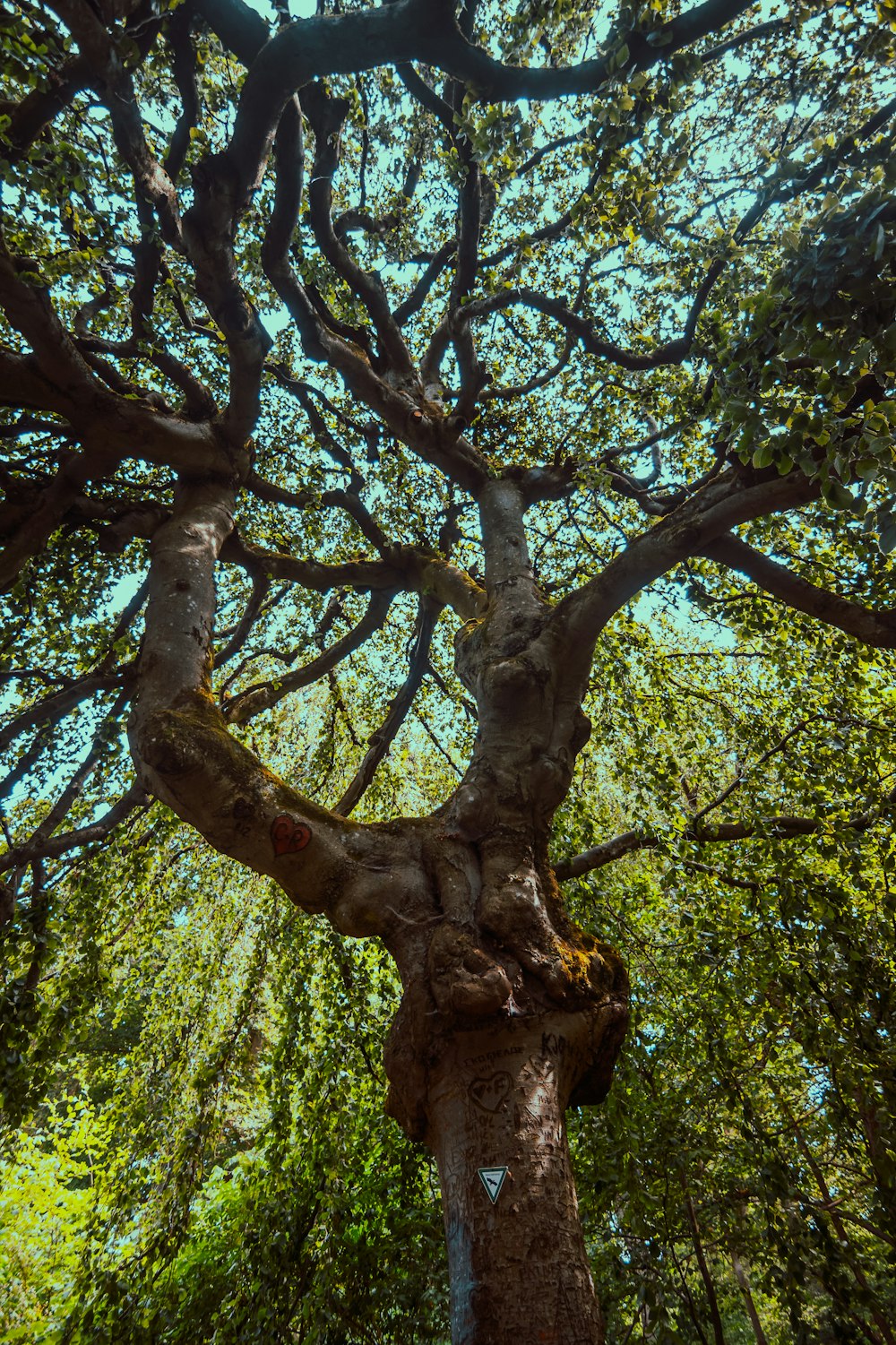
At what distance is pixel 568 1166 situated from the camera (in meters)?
1.72

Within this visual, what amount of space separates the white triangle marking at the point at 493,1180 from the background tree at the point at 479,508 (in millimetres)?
27

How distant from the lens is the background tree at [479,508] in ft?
5.93

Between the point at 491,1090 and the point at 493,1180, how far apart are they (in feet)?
0.64

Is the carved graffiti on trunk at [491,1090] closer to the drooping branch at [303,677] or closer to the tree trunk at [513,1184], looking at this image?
the tree trunk at [513,1184]

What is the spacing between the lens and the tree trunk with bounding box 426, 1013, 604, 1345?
1.44 meters

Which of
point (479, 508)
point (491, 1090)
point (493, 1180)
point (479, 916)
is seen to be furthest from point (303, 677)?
point (493, 1180)

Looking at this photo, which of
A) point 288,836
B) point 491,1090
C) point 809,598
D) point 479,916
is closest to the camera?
point 491,1090

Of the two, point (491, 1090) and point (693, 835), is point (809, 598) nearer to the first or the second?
point (693, 835)

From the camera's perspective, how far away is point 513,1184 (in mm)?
1594

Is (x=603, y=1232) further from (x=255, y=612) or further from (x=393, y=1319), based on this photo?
(x=255, y=612)

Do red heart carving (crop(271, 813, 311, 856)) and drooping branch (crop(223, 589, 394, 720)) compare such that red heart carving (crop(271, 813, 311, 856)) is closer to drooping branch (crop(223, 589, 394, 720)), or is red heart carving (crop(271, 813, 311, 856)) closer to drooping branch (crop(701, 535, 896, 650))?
drooping branch (crop(223, 589, 394, 720))

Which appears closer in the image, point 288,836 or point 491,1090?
point 491,1090

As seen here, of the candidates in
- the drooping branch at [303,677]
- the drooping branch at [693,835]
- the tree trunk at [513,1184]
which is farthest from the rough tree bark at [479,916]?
the drooping branch at [693,835]

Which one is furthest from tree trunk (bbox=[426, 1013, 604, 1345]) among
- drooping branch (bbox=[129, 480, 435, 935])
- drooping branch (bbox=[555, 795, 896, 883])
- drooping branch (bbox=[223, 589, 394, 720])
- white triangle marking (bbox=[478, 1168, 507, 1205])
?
drooping branch (bbox=[223, 589, 394, 720])
